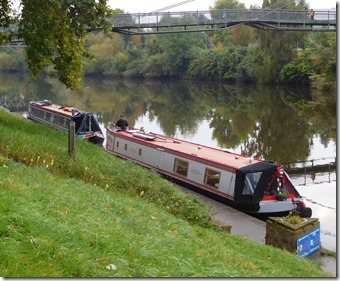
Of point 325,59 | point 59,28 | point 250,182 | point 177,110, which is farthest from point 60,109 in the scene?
point 325,59

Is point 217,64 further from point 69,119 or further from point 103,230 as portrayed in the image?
point 103,230

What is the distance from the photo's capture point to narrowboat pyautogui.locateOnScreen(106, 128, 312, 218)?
13.3 m

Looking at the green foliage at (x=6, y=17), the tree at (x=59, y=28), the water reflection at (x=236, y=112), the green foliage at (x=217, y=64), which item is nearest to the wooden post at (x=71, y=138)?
the tree at (x=59, y=28)

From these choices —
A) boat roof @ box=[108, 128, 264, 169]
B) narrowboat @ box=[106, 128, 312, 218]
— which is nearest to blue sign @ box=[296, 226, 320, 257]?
narrowboat @ box=[106, 128, 312, 218]

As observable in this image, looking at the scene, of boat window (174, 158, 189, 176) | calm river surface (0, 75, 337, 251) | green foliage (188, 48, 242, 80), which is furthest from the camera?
green foliage (188, 48, 242, 80)

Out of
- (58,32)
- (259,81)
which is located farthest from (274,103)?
(58,32)

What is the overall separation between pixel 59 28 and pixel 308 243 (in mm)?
8338

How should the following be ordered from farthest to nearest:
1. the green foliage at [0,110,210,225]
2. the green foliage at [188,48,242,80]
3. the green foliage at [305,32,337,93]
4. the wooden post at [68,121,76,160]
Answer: the green foliage at [188,48,242,80] → the green foliage at [305,32,337,93] → the wooden post at [68,121,76,160] → the green foliage at [0,110,210,225]

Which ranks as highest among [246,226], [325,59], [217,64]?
[217,64]

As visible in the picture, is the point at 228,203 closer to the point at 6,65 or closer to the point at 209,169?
the point at 209,169

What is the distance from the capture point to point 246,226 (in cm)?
1159

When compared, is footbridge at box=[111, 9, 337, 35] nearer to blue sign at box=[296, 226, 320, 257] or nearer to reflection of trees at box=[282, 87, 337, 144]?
reflection of trees at box=[282, 87, 337, 144]

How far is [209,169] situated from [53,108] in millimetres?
16803

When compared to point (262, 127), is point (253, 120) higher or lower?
higher
